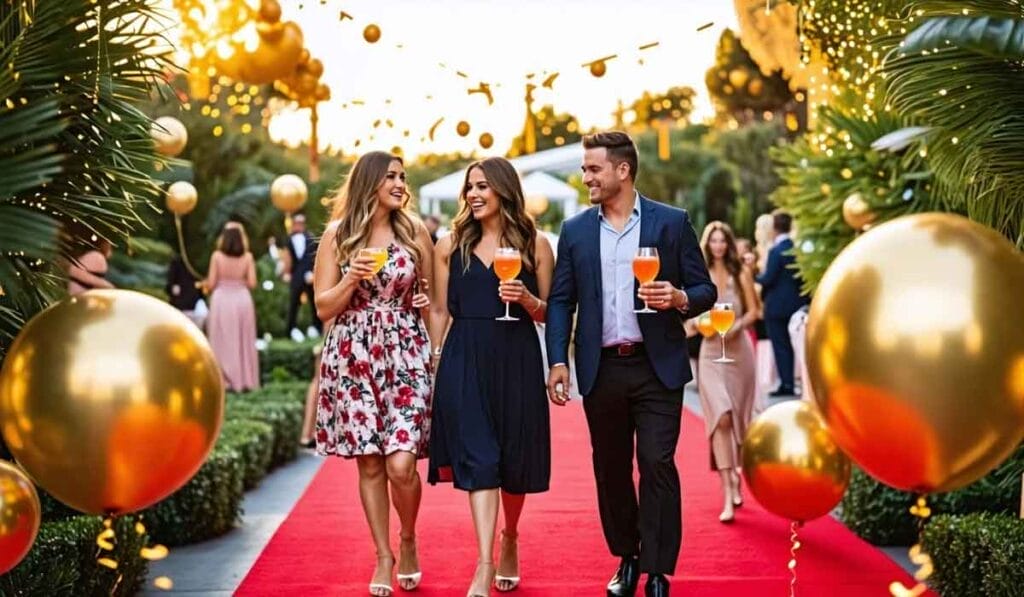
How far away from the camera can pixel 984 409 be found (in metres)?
3.43

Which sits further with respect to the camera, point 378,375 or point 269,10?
point 269,10

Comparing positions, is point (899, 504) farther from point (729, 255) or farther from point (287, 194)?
point (287, 194)

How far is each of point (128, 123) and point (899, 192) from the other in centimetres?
529

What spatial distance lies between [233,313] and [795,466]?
10.4 meters

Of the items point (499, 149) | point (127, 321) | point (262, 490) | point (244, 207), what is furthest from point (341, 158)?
point (127, 321)

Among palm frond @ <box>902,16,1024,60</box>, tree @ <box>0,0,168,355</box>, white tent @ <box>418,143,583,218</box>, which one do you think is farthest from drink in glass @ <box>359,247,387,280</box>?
white tent @ <box>418,143,583,218</box>

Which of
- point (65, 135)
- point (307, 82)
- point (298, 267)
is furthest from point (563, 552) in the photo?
point (298, 267)


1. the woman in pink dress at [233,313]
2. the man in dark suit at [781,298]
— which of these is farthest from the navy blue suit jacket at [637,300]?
the woman in pink dress at [233,313]

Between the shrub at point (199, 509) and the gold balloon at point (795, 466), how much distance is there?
11.9 ft

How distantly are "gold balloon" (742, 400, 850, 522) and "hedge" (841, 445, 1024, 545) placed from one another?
2020 mm

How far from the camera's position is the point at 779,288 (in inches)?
602

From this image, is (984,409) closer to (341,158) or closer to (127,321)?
(127,321)

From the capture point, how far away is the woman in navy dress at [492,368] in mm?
6305

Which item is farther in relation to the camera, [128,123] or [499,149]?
[499,149]
